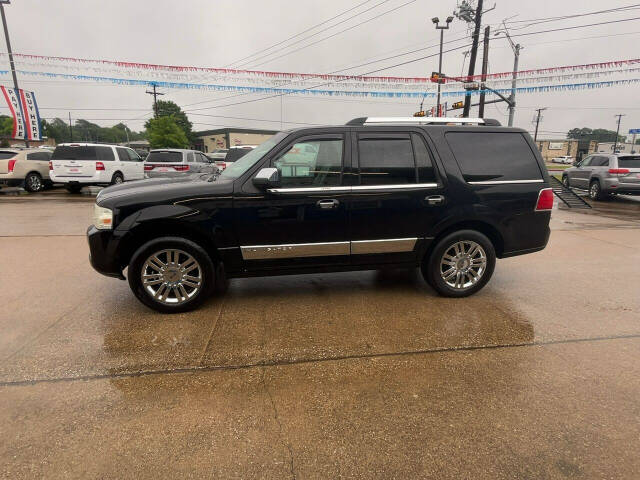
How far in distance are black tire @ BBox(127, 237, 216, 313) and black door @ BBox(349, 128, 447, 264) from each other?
152 centimetres

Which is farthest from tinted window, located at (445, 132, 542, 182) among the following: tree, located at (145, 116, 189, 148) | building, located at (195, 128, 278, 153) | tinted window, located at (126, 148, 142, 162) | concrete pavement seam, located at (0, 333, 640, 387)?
building, located at (195, 128, 278, 153)

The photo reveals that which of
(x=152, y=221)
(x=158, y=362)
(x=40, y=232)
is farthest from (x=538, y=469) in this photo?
(x=40, y=232)

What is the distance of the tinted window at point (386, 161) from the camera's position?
12.8 ft

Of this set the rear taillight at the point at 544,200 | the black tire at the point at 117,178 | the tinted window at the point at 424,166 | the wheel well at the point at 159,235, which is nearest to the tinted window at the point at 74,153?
the black tire at the point at 117,178

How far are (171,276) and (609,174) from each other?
1528cm

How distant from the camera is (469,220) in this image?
421cm

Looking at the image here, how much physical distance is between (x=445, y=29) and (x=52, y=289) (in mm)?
26725

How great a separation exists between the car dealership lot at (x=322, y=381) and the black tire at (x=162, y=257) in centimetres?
18

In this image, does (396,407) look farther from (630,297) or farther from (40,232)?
(40,232)

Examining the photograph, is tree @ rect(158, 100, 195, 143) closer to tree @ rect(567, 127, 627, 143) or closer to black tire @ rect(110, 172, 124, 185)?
black tire @ rect(110, 172, 124, 185)

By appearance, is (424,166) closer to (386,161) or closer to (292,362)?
(386,161)

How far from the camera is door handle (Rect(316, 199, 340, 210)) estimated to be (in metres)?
3.80

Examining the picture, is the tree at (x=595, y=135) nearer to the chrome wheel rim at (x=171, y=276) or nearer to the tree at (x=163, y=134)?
the tree at (x=163, y=134)

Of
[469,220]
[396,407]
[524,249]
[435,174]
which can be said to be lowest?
[396,407]
